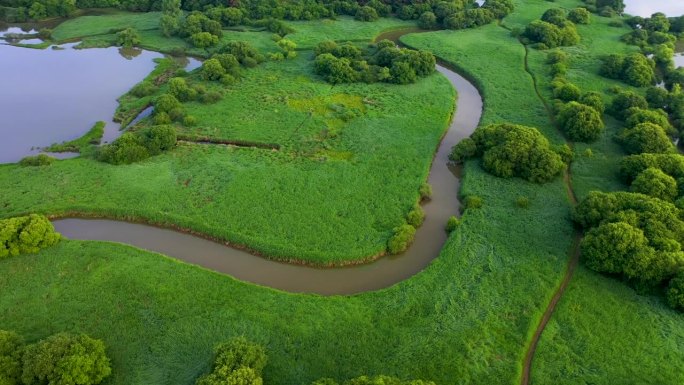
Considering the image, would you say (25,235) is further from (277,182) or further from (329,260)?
(329,260)

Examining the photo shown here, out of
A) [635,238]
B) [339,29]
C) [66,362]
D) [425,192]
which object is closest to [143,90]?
[339,29]

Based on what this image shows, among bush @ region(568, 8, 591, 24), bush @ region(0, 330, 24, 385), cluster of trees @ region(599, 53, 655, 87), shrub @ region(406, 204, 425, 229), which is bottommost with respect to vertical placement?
bush @ region(0, 330, 24, 385)

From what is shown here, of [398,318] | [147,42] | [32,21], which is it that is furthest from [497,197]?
[32,21]

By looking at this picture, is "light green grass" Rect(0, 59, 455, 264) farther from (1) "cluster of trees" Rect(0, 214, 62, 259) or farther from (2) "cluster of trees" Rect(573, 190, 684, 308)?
(2) "cluster of trees" Rect(573, 190, 684, 308)

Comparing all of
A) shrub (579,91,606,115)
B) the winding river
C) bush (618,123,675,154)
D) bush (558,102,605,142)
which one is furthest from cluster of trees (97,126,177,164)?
bush (618,123,675,154)

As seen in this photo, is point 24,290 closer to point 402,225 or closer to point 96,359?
point 96,359

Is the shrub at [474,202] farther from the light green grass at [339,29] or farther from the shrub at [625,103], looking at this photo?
the light green grass at [339,29]
